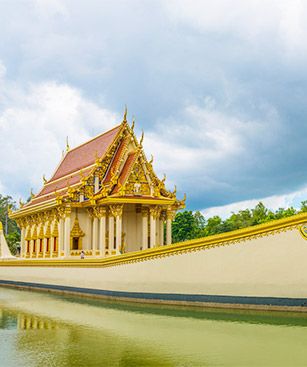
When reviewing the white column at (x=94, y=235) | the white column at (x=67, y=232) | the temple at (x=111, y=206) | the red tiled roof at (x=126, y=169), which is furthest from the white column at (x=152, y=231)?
the white column at (x=67, y=232)

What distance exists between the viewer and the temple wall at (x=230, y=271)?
10.0 metres

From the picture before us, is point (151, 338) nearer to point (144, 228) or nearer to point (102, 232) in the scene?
point (102, 232)

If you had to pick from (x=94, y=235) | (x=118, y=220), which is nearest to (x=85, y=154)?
(x=94, y=235)

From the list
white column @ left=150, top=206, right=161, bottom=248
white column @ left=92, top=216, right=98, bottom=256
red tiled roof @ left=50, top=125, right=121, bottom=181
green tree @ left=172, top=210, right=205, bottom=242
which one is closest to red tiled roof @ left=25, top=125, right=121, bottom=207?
A: red tiled roof @ left=50, top=125, right=121, bottom=181

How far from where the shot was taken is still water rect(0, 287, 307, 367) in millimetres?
6312

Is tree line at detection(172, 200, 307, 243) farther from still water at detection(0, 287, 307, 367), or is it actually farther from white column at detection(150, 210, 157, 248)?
still water at detection(0, 287, 307, 367)

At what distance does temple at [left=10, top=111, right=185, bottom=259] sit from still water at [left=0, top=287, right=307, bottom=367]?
223 inches

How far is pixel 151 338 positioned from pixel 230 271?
3624mm

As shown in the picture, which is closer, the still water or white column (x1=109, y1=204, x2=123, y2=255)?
the still water

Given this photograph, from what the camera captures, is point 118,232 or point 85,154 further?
point 85,154

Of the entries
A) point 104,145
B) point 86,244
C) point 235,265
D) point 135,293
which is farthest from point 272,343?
point 104,145

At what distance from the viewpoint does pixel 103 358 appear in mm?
6430

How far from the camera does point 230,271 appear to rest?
1099cm

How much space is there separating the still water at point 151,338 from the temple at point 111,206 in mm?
5675
